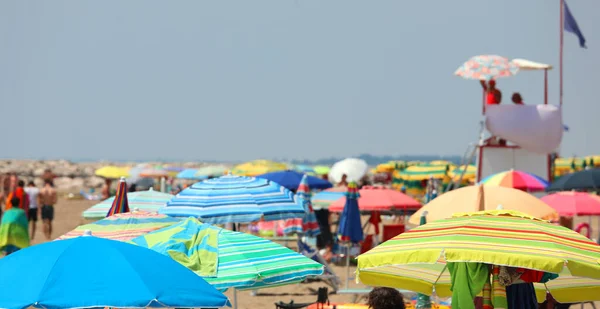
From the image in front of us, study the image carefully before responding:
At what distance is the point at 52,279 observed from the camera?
4.56m

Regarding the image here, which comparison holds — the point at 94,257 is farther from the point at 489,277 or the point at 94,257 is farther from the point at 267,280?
the point at 489,277

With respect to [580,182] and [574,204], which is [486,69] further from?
[574,204]

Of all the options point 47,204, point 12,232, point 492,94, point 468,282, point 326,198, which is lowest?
point 47,204

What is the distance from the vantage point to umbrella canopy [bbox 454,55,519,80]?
1855 cm

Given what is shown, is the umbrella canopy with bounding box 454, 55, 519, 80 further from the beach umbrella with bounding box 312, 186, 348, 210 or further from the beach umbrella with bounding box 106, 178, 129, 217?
the beach umbrella with bounding box 106, 178, 129, 217

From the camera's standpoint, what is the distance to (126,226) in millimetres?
7570

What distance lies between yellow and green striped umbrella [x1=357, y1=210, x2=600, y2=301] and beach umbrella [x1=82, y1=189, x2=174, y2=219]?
5809mm

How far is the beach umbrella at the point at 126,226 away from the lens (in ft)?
24.1

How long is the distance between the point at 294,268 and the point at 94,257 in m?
2.05

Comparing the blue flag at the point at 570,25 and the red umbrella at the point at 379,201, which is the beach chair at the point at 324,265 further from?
the blue flag at the point at 570,25

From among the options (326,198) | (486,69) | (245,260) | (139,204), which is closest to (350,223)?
(326,198)

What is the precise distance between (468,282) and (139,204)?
21.7 ft

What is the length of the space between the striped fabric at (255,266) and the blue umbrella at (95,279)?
126cm

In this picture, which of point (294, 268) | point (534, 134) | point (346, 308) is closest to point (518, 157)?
point (534, 134)
